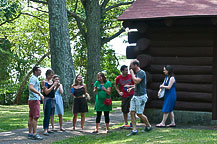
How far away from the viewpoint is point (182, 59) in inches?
493

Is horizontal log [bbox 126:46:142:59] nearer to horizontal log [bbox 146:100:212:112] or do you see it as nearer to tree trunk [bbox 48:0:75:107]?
horizontal log [bbox 146:100:212:112]

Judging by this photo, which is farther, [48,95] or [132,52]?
[132,52]

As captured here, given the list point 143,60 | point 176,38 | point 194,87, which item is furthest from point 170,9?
point 194,87

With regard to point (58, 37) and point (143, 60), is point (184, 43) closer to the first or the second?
point (143, 60)

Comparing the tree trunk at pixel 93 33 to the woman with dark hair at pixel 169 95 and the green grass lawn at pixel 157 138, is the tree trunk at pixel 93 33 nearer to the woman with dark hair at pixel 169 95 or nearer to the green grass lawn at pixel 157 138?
the woman with dark hair at pixel 169 95

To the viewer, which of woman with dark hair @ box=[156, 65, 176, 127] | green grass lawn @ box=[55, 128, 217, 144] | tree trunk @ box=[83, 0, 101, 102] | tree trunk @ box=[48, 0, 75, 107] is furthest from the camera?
tree trunk @ box=[83, 0, 101, 102]

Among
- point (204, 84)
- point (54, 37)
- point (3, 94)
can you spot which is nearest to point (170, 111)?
point (204, 84)

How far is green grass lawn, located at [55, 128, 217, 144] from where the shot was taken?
344 inches

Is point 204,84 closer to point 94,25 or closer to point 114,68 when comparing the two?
point 94,25

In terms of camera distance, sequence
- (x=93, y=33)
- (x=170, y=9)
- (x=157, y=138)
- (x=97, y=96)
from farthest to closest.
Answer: (x=93, y=33) → (x=170, y=9) → (x=97, y=96) → (x=157, y=138)

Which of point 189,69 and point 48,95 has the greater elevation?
point 189,69

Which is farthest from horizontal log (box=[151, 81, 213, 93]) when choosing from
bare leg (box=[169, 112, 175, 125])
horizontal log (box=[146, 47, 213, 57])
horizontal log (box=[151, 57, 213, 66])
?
bare leg (box=[169, 112, 175, 125])

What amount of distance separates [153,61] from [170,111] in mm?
2028

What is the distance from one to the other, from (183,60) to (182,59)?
0.15 ft
